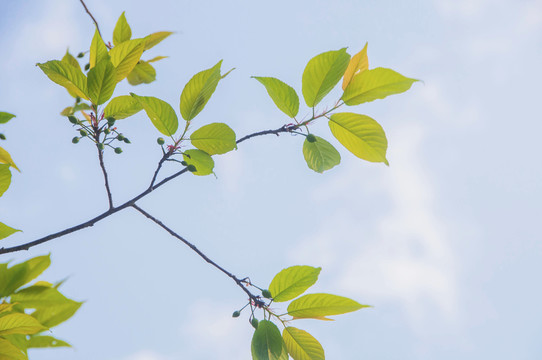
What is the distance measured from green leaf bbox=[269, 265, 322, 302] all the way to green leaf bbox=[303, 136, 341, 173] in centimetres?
36

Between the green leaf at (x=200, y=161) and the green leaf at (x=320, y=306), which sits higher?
the green leaf at (x=200, y=161)

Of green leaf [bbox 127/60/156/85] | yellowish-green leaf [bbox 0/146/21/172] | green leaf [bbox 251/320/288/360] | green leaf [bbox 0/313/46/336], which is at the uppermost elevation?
green leaf [bbox 127/60/156/85]

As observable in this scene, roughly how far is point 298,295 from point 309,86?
664 millimetres

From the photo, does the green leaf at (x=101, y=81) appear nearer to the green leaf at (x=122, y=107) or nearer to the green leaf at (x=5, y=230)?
the green leaf at (x=122, y=107)

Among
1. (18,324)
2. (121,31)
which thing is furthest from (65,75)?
(18,324)

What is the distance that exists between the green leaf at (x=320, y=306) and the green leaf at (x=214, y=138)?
0.53 metres

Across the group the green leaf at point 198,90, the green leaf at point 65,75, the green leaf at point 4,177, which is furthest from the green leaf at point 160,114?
the green leaf at point 4,177

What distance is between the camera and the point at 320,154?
161 cm

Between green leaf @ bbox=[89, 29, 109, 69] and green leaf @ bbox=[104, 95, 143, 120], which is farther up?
green leaf @ bbox=[89, 29, 109, 69]

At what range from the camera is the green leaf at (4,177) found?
1.31 meters

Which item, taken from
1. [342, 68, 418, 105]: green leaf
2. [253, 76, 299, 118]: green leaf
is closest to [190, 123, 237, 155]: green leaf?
[253, 76, 299, 118]: green leaf

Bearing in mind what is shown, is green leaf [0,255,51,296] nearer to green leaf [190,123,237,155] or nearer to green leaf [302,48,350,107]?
green leaf [190,123,237,155]

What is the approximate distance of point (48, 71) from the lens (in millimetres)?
1383

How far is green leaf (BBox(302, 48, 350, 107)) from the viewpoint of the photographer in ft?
4.76
